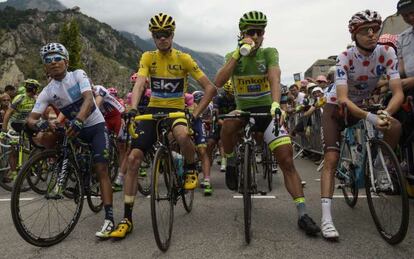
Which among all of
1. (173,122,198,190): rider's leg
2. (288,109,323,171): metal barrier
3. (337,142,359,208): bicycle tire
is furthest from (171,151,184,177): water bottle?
(288,109,323,171): metal barrier

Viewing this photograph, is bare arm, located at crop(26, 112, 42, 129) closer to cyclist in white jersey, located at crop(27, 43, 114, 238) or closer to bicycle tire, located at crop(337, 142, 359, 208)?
cyclist in white jersey, located at crop(27, 43, 114, 238)

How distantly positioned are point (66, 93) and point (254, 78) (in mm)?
2361

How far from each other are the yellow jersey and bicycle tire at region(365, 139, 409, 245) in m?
2.27

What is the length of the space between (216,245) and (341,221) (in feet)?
5.56

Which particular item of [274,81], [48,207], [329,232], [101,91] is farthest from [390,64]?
[101,91]

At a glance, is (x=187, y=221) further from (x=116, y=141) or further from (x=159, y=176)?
(x=116, y=141)

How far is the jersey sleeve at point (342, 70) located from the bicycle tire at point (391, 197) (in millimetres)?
743

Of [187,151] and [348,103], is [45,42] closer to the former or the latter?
[187,151]

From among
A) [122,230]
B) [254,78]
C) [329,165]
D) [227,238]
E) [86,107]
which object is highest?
[254,78]

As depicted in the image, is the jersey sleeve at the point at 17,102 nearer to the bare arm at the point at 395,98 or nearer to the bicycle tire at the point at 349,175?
the bicycle tire at the point at 349,175

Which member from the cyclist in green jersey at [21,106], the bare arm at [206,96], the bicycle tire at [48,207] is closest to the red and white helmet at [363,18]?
the bare arm at [206,96]

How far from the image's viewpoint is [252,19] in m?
A: 4.55

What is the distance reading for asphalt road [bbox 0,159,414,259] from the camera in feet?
12.0

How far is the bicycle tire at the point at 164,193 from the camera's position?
12.5 ft
